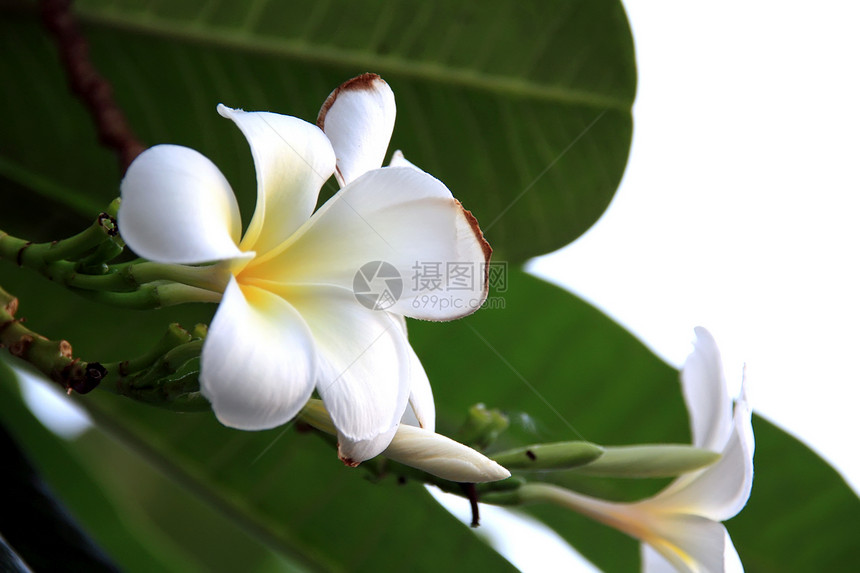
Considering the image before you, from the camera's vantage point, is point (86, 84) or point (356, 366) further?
point (86, 84)

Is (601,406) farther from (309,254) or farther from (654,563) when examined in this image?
(309,254)

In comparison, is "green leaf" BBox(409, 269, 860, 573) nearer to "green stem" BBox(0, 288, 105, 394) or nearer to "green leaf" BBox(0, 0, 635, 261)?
"green leaf" BBox(0, 0, 635, 261)

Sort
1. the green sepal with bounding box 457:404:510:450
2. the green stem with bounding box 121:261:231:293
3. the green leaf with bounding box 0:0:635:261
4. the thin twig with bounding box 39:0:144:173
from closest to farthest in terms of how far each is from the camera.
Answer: the green stem with bounding box 121:261:231:293 → the green sepal with bounding box 457:404:510:450 → the thin twig with bounding box 39:0:144:173 → the green leaf with bounding box 0:0:635:261

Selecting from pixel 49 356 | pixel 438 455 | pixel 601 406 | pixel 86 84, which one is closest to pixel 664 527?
pixel 438 455

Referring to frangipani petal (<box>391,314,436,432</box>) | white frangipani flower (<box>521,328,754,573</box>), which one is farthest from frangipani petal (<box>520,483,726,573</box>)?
frangipani petal (<box>391,314,436,432</box>)

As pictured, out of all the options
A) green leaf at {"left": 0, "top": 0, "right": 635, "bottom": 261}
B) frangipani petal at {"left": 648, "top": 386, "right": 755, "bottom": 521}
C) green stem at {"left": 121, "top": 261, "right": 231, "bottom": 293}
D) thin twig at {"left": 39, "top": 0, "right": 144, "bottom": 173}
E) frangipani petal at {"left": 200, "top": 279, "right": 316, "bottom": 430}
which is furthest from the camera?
green leaf at {"left": 0, "top": 0, "right": 635, "bottom": 261}

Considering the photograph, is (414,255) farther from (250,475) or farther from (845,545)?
(845,545)

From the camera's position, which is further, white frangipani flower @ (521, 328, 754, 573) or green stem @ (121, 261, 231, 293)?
white frangipani flower @ (521, 328, 754, 573)

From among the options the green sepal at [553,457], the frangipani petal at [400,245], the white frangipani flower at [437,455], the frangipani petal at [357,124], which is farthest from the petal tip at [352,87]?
the green sepal at [553,457]
